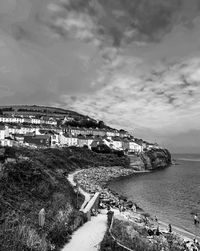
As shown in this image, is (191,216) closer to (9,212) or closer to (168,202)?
(168,202)

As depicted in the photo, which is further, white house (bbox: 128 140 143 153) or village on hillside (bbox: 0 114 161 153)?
white house (bbox: 128 140 143 153)

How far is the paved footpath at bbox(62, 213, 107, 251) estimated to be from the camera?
1230cm

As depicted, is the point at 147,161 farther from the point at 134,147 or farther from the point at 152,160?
the point at 134,147

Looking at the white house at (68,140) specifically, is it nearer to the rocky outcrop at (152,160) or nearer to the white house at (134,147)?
the rocky outcrop at (152,160)

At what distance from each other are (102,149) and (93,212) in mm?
86504

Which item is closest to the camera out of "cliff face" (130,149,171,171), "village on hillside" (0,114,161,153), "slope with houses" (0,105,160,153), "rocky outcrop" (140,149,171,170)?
"village on hillside" (0,114,161,153)

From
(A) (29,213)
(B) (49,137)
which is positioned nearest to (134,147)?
(B) (49,137)

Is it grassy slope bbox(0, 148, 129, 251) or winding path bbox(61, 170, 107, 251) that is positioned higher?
grassy slope bbox(0, 148, 129, 251)

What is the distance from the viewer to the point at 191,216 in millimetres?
31047

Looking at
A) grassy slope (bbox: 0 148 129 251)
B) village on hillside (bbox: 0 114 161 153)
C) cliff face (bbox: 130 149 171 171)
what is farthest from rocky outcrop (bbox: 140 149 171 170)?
grassy slope (bbox: 0 148 129 251)

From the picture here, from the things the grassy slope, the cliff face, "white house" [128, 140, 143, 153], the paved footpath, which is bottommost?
the paved footpath

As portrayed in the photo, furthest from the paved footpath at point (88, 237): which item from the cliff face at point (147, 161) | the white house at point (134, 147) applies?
the white house at point (134, 147)

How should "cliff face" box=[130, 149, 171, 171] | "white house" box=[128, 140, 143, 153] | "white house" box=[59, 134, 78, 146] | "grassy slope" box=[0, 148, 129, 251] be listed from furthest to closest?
"white house" box=[128, 140, 143, 153]
"white house" box=[59, 134, 78, 146]
"cliff face" box=[130, 149, 171, 171]
"grassy slope" box=[0, 148, 129, 251]

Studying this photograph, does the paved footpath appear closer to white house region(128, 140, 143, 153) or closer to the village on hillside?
the village on hillside
